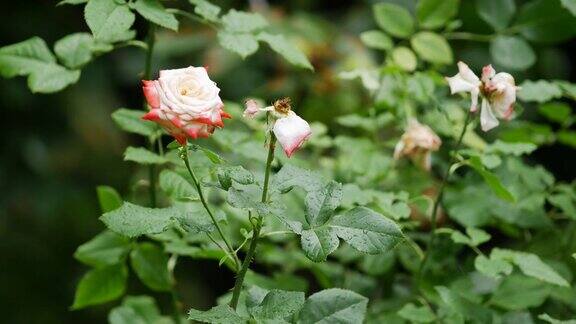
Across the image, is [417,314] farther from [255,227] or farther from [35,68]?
[35,68]

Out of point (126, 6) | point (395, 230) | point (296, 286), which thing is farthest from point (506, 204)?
point (126, 6)

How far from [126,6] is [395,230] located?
43 cm

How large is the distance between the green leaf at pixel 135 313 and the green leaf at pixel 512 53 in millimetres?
689

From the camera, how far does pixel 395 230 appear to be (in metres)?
0.75

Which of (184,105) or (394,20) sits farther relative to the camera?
(394,20)

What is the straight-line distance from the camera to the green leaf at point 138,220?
2.54ft

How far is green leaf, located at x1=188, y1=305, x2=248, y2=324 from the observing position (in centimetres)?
71

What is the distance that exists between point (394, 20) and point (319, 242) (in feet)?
1.99

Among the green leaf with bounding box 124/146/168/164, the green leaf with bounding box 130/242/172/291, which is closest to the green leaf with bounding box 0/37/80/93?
the green leaf with bounding box 124/146/168/164

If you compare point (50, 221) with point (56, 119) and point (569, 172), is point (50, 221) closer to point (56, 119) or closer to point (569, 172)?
point (56, 119)

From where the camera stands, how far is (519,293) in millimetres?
1056

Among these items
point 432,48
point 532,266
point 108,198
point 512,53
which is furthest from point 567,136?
point 108,198

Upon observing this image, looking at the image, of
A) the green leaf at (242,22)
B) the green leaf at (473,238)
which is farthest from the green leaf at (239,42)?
the green leaf at (473,238)

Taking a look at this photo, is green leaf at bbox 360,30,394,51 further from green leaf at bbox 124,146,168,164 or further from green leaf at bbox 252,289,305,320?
green leaf at bbox 252,289,305,320
